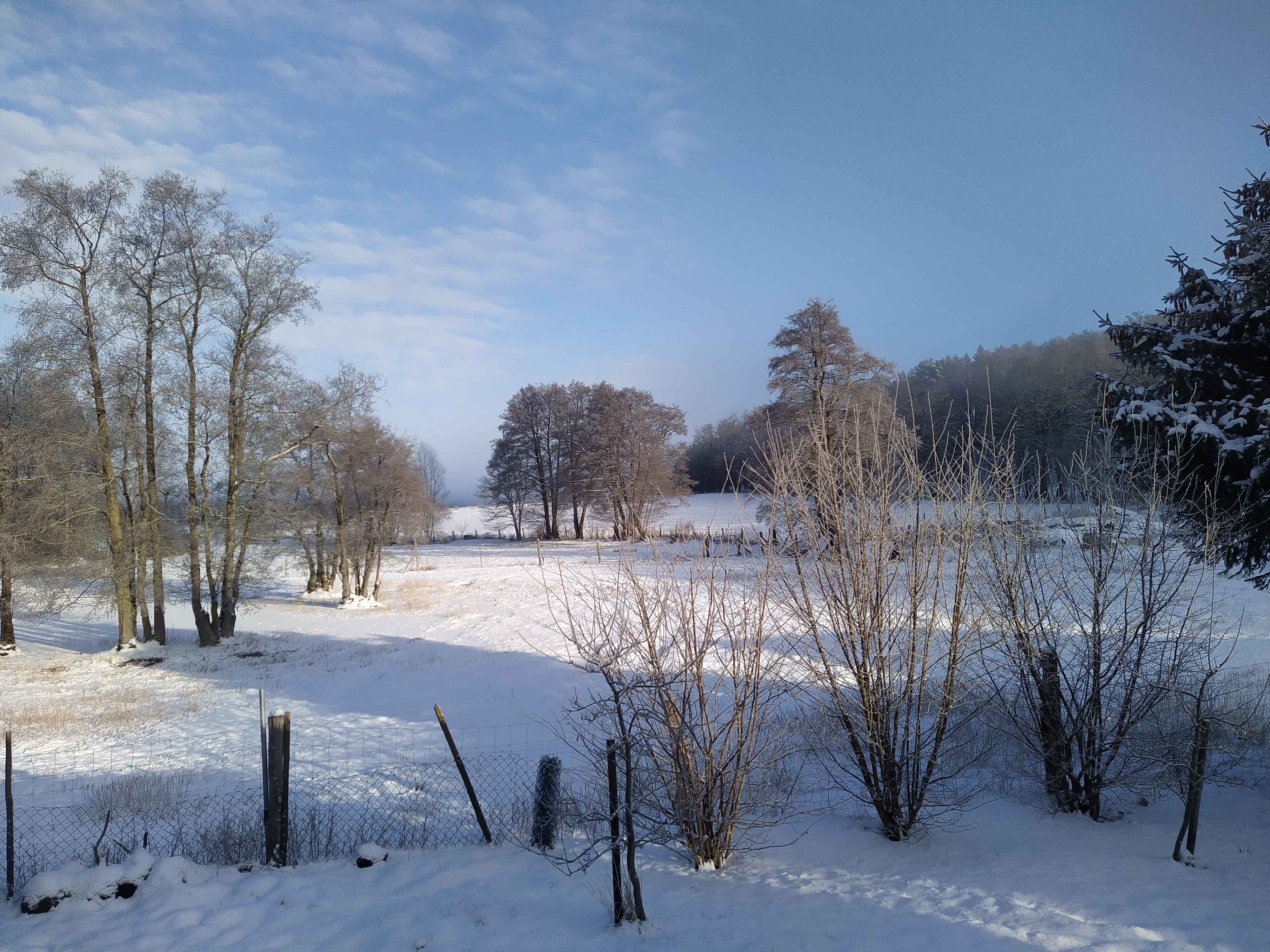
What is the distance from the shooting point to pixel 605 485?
112ft

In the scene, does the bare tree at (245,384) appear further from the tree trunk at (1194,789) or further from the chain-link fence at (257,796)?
the tree trunk at (1194,789)

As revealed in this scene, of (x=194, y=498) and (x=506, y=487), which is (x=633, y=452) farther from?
(x=194, y=498)

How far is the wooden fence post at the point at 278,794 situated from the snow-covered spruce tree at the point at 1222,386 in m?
8.41

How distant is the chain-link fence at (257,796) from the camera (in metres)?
6.35

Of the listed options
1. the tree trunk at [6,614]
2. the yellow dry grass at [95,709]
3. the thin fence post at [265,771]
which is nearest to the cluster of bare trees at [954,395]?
the thin fence post at [265,771]

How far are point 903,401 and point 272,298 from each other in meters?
18.2

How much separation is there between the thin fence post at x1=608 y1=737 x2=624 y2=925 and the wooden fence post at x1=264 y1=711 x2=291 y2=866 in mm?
3084

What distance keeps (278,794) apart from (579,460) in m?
31.4

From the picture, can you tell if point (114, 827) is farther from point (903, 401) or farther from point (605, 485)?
point (605, 485)

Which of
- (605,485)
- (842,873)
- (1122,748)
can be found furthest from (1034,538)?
(605,485)

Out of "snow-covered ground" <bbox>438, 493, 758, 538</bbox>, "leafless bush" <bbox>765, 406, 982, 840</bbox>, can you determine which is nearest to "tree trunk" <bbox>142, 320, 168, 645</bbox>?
"snow-covered ground" <bbox>438, 493, 758, 538</bbox>

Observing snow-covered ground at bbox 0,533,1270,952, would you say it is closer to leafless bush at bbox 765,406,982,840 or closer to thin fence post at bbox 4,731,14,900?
thin fence post at bbox 4,731,14,900

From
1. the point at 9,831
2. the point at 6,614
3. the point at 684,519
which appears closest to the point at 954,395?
the point at 684,519

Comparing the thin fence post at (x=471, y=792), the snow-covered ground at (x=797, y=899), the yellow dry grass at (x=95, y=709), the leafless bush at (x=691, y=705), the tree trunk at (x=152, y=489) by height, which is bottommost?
the yellow dry grass at (x=95, y=709)
